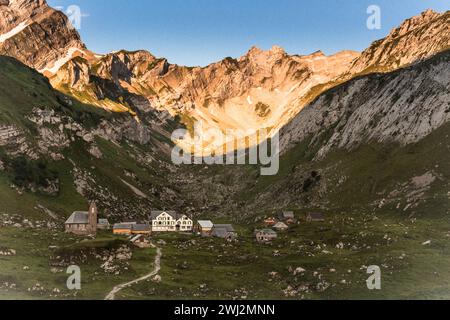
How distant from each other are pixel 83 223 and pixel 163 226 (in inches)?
995

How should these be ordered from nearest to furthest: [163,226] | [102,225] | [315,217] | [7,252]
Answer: [7,252]
[102,225]
[163,226]
[315,217]

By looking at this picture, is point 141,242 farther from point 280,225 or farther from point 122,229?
Result: point 280,225

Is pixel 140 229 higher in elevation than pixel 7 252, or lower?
higher

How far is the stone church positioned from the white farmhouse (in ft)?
66.1

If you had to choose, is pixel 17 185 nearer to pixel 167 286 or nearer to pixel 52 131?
pixel 52 131

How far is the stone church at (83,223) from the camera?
5113 inches

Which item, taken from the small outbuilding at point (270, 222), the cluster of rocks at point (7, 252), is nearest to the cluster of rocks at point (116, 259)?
the cluster of rocks at point (7, 252)

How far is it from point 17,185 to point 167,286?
9058cm

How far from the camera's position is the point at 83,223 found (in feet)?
430

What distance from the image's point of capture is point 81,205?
545 ft

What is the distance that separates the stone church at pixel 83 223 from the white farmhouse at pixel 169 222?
66.1ft

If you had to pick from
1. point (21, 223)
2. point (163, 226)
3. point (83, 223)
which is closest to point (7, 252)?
point (83, 223)

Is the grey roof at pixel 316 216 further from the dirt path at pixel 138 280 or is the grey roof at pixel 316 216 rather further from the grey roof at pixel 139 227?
the dirt path at pixel 138 280
